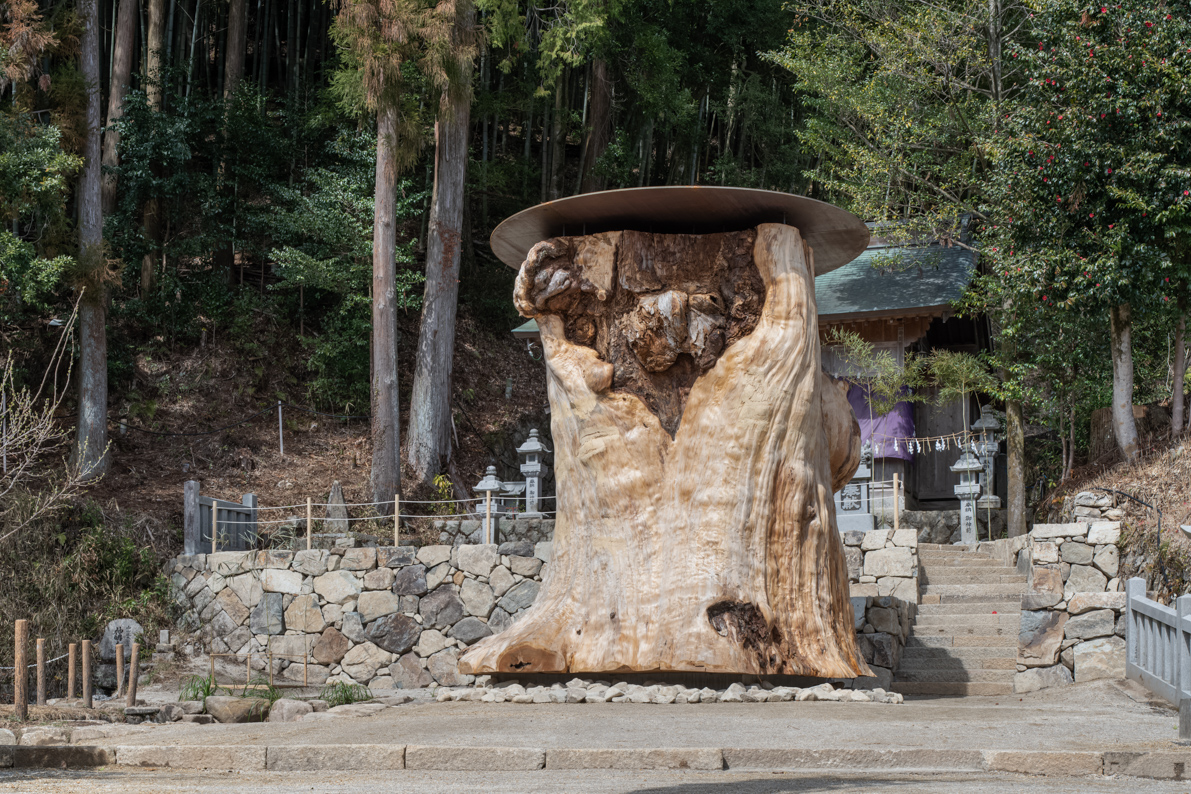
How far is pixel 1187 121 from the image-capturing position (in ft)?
36.8

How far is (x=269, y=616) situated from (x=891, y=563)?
699 cm

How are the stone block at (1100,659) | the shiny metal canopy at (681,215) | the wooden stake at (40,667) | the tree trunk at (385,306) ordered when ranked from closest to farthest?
the shiny metal canopy at (681,215) < the wooden stake at (40,667) < the stone block at (1100,659) < the tree trunk at (385,306)

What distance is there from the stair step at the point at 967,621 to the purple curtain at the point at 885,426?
4679mm

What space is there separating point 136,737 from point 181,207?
15.6 meters

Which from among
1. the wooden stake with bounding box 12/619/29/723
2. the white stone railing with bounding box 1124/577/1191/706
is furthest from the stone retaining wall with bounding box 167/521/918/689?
the wooden stake with bounding box 12/619/29/723

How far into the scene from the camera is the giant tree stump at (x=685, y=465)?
7.40 metres

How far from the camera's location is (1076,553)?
10109 mm

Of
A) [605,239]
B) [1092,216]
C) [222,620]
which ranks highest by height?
[1092,216]

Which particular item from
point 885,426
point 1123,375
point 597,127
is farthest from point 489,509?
point 597,127

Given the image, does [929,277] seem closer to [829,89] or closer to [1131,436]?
[829,89]

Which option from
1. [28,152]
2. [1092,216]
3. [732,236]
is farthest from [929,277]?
[28,152]

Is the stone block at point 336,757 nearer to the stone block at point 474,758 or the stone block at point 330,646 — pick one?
the stone block at point 474,758

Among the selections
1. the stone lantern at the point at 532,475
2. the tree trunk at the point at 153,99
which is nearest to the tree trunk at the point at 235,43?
the tree trunk at the point at 153,99

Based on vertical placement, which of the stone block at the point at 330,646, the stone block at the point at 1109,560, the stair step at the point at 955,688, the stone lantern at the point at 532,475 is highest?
the stone lantern at the point at 532,475
